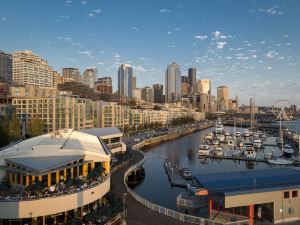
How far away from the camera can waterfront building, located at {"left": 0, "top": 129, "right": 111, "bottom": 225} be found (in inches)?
732

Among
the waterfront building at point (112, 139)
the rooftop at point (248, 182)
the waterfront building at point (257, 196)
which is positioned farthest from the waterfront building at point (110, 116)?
the waterfront building at point (257, 196)

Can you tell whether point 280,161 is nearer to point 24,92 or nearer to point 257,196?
point 257,196

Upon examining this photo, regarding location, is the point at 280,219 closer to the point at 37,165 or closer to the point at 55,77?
the point at 37,165

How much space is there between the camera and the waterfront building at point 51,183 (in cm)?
1859

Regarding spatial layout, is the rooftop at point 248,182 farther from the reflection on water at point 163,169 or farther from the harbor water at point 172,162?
the reflection on water at point 163,169

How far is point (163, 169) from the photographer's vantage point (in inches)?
1935

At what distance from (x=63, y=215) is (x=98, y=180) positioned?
3770mm

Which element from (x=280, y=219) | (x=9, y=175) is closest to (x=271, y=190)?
(x=280, y=219)

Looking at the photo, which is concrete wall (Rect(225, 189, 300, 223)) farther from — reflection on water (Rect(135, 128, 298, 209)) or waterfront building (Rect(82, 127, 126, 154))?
waterfront building (Rect(82, 127, 126, 154))

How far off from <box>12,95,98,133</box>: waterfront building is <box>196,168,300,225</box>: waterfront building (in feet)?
170

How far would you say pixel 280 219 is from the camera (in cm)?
2048

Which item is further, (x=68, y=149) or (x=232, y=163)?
(x=232, y=163)

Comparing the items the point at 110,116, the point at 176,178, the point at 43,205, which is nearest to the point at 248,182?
the point at 43,205

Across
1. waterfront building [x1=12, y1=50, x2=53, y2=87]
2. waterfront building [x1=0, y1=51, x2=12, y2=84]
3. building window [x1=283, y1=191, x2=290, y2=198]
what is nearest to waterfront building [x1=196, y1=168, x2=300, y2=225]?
building window [x1=283, y1=191, x2=290, y2=198]
